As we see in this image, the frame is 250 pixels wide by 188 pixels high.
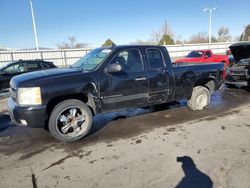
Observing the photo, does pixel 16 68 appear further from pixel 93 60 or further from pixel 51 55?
pixel 51 55

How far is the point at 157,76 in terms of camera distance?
5.66 meters

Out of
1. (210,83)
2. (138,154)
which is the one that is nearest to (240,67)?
(210,83)

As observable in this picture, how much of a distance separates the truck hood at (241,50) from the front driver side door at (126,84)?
6.32 meters

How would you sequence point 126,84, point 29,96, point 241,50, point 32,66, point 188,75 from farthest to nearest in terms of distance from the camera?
point 32,66
point 241,50
point 188,75
point 126,84
point 29,96

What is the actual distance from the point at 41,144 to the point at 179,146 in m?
2.70

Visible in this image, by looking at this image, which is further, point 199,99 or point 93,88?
point 199,99

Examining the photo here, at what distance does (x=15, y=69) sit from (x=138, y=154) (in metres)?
9.48

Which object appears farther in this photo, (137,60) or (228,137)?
(137,60)

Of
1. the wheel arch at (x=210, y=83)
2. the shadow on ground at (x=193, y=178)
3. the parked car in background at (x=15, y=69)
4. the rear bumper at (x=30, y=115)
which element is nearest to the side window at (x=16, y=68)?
the parked car in background at (x=15, y=69)

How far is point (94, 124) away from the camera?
5820mm

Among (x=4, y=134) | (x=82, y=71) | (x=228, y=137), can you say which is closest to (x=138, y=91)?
(x=82, y=71)

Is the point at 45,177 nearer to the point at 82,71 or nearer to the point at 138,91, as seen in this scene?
the point at 82,71

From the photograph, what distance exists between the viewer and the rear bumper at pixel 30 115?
14.2 ft

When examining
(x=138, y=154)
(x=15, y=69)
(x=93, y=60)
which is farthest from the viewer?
(x=15, y=69)
